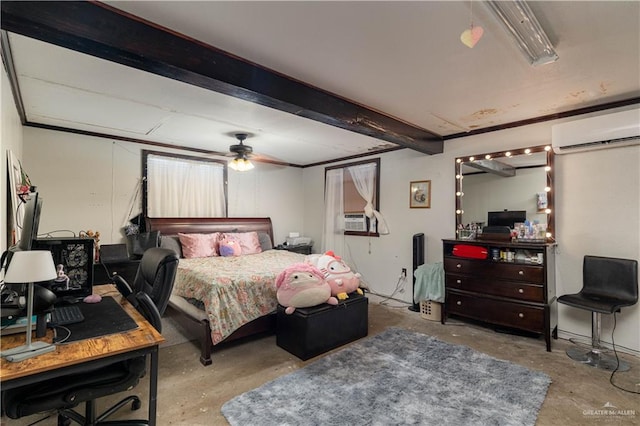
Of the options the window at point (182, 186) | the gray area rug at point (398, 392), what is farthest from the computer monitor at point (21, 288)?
the window at point (182, 186)

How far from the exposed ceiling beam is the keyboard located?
1.45 m

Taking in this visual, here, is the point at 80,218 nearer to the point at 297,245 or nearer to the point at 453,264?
the point at 297,245

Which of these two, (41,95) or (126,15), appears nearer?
(126,15)

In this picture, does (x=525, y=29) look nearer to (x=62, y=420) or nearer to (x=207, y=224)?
(x=62, y=420)

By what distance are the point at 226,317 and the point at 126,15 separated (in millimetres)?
2345

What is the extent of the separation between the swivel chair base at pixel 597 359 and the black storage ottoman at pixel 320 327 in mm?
1969

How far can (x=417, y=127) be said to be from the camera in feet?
12.4

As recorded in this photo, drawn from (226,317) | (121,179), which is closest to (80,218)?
(121,179)

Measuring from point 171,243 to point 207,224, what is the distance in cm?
69

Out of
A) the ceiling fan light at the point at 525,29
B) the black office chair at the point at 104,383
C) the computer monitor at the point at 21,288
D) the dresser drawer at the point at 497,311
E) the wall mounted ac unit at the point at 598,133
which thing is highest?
the ceiling fan light at the point at 525,29

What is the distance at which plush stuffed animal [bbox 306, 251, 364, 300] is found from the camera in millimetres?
3184

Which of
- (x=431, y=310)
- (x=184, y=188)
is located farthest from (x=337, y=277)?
(x=184, y=188)

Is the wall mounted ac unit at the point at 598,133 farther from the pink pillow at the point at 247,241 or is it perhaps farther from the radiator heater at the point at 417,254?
the pink pillow at the point at 247,241

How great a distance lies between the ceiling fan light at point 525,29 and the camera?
1588 mm
